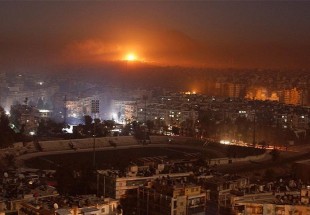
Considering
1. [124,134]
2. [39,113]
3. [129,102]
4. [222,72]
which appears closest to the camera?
[124,134]

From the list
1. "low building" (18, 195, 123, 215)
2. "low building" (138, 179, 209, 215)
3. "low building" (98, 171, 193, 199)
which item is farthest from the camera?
"low building" (98, 171, 193, 199)

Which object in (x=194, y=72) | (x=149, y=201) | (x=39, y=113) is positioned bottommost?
(x=149, y=201)

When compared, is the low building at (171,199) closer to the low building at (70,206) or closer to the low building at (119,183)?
the low building at (119,183)

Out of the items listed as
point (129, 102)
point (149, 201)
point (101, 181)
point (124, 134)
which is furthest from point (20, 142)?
point (129, 102)

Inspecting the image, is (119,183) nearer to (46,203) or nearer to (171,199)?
(171,199)

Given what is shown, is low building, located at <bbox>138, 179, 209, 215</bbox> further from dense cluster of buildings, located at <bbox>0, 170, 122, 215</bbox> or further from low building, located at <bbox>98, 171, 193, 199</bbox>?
dense cluster of buildings, located at <bbox>0, 170, 122, 215</bbox>

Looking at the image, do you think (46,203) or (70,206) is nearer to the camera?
(70,206)

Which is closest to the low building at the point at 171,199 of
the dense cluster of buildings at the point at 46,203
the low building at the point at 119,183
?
the low building at the point at 119,183

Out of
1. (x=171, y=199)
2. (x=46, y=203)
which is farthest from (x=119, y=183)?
(x=46, y=203)

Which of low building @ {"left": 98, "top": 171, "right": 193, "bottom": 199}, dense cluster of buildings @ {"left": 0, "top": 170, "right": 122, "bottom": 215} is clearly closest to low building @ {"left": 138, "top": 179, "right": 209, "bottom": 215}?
low building @ {"left": 98, "top": 171, "right": 193, "bottom": 199}

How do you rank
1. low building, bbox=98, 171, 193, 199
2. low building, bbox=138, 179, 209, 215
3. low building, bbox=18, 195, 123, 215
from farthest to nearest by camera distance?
low building, bbox=98, 171, 193, 199
low building, bbox=138, 179, 209, 215
low building, bbox=18, 195, 123, 215

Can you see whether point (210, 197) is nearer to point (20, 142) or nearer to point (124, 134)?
point (20, 142)
